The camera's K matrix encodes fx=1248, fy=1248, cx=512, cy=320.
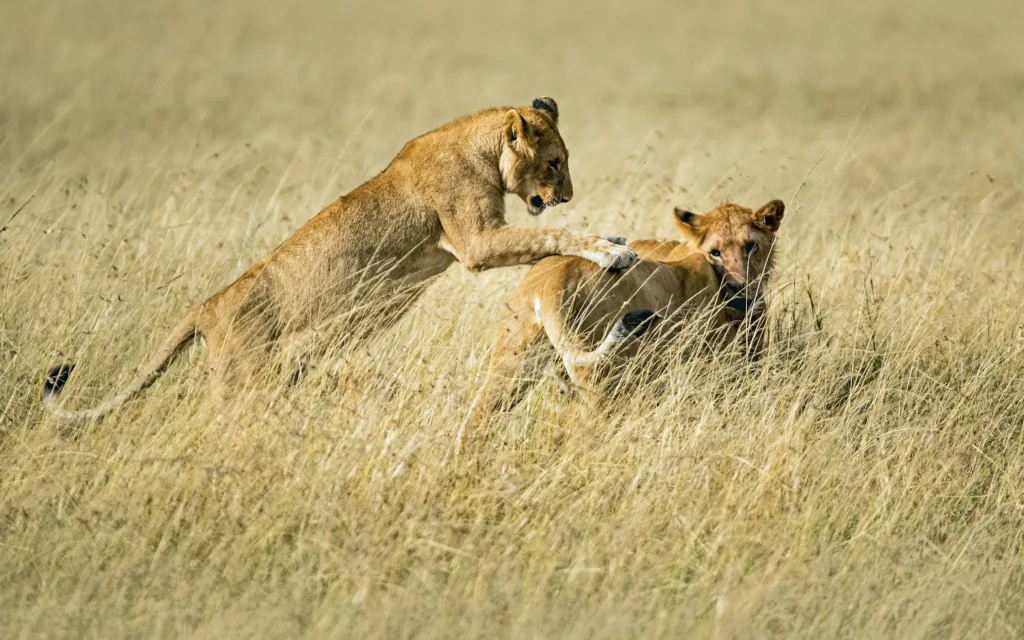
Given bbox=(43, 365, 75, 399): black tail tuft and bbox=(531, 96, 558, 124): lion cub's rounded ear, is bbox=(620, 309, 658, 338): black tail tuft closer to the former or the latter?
bbox=(531, 96, 558, 124): lion cub's rounded ear

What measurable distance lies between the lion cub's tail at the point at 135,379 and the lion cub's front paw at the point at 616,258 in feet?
6.14

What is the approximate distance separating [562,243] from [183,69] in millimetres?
18150

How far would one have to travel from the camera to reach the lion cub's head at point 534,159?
645 centimetres

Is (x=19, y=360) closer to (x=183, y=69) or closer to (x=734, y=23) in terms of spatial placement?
(x=183, y=69)

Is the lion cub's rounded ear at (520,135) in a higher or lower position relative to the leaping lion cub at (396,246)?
higher

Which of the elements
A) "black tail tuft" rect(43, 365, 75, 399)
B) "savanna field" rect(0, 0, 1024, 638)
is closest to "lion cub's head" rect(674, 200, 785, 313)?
"savanna field" rect(0, 0, 1024, 638)

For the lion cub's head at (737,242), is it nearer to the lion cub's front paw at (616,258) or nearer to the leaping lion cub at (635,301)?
the leaping lion cub at (635,301)

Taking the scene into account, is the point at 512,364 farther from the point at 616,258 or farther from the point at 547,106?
the point at 547,106

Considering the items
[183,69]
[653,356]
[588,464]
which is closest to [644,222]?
[653,356]

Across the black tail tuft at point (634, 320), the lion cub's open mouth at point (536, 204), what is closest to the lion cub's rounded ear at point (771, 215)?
the lion cub's open mouth at point (536, 204)

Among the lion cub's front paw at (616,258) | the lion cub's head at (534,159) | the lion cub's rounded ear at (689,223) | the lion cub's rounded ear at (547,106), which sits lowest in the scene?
the lion cub's front paw at (616,258)

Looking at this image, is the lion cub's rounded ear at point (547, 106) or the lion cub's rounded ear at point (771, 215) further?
the lion cub's rounded ear at point (547, 106)

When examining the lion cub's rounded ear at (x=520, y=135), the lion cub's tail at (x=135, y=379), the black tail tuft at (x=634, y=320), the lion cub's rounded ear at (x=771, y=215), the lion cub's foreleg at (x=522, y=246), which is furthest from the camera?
the lion cub's rounded ear at (x=520, y=135)

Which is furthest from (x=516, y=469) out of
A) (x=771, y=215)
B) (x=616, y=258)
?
(x=771, y=215)
